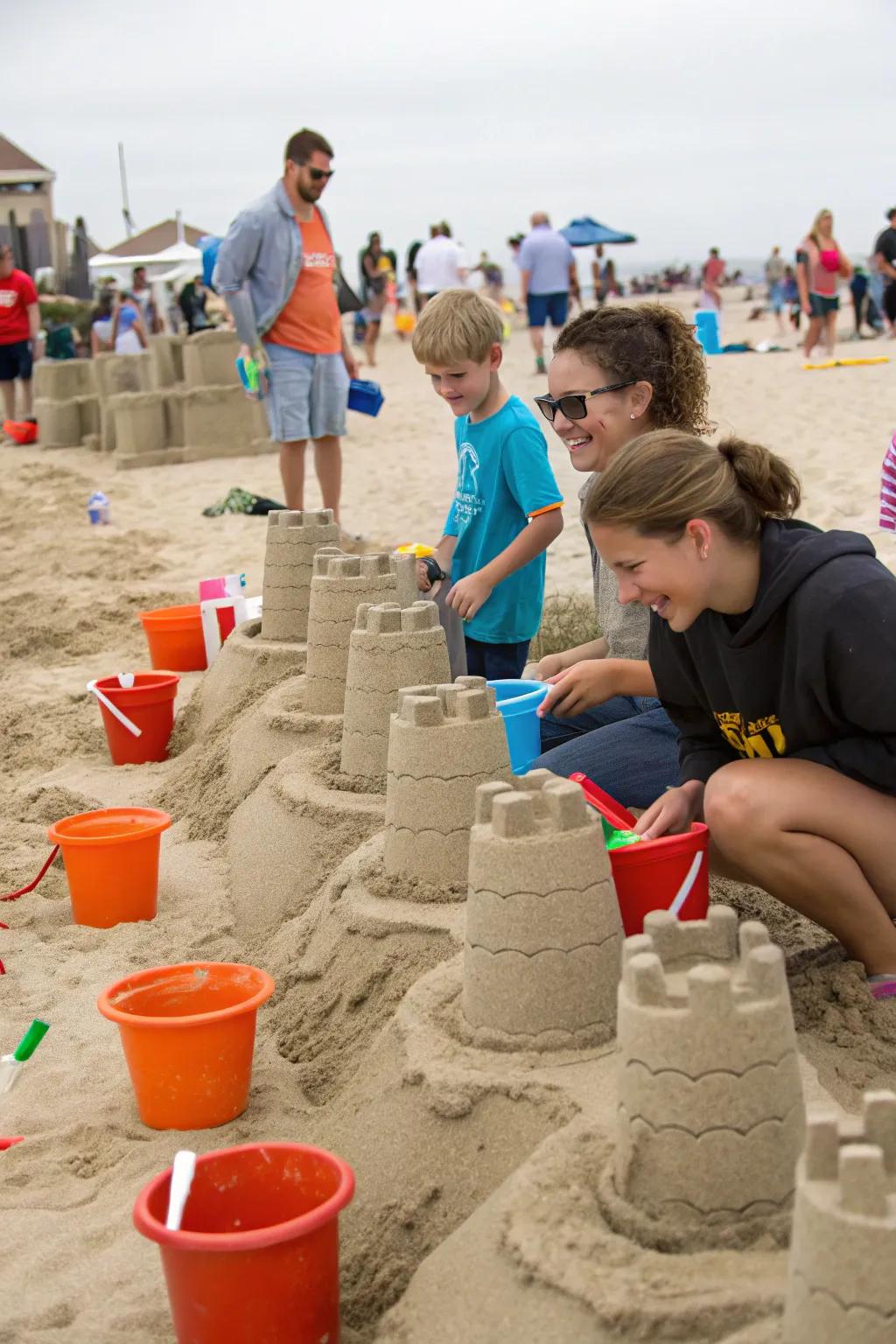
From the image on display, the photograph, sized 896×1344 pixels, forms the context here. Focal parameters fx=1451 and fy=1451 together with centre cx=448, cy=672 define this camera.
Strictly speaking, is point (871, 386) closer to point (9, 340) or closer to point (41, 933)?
point (9, 340)

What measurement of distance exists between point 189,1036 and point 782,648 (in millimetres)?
1199

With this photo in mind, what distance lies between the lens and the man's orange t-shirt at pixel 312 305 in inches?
249

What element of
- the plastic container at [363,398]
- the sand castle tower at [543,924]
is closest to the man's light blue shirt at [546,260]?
the plastic container at [363,398]

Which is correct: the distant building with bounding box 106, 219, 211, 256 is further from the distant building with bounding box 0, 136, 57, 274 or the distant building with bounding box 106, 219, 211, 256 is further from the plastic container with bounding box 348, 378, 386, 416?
the distant building with bounding box 0, 136, 57, 274

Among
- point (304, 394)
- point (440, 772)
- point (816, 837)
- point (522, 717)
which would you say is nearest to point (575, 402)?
point (522, 717)

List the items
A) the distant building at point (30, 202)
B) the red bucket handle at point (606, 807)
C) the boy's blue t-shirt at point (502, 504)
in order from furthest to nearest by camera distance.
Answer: the distant building at point (30, 202) → the boy's blue t-shirt at point (502, 504) → the red bucket handle at point (606, 807)

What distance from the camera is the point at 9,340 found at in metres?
12.7

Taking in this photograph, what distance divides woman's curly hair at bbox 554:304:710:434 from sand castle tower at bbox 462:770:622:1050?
135 cm

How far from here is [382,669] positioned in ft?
10.7

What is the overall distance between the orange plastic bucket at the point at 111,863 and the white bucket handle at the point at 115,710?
1.03m

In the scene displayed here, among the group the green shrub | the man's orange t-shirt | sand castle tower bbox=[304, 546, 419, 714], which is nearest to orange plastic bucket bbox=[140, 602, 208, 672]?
the green shrub

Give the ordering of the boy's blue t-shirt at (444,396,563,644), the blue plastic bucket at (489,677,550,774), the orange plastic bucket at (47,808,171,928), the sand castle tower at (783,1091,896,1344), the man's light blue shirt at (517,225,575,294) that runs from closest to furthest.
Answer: the sand castle tower at (783,1091,896,1344)
the blue plastic bucket at (489,677,550,774)
the orange plastic bucket at (47,808,171,928)
the boy's blue t-shirt at (444,396,563,644)
the man's light blue shirt at (517,225,575,294)

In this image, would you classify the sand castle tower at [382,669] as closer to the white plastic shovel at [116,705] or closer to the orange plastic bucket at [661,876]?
the orange plastic bucket at [661,876]

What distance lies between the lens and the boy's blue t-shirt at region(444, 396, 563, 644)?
3.92 meters
